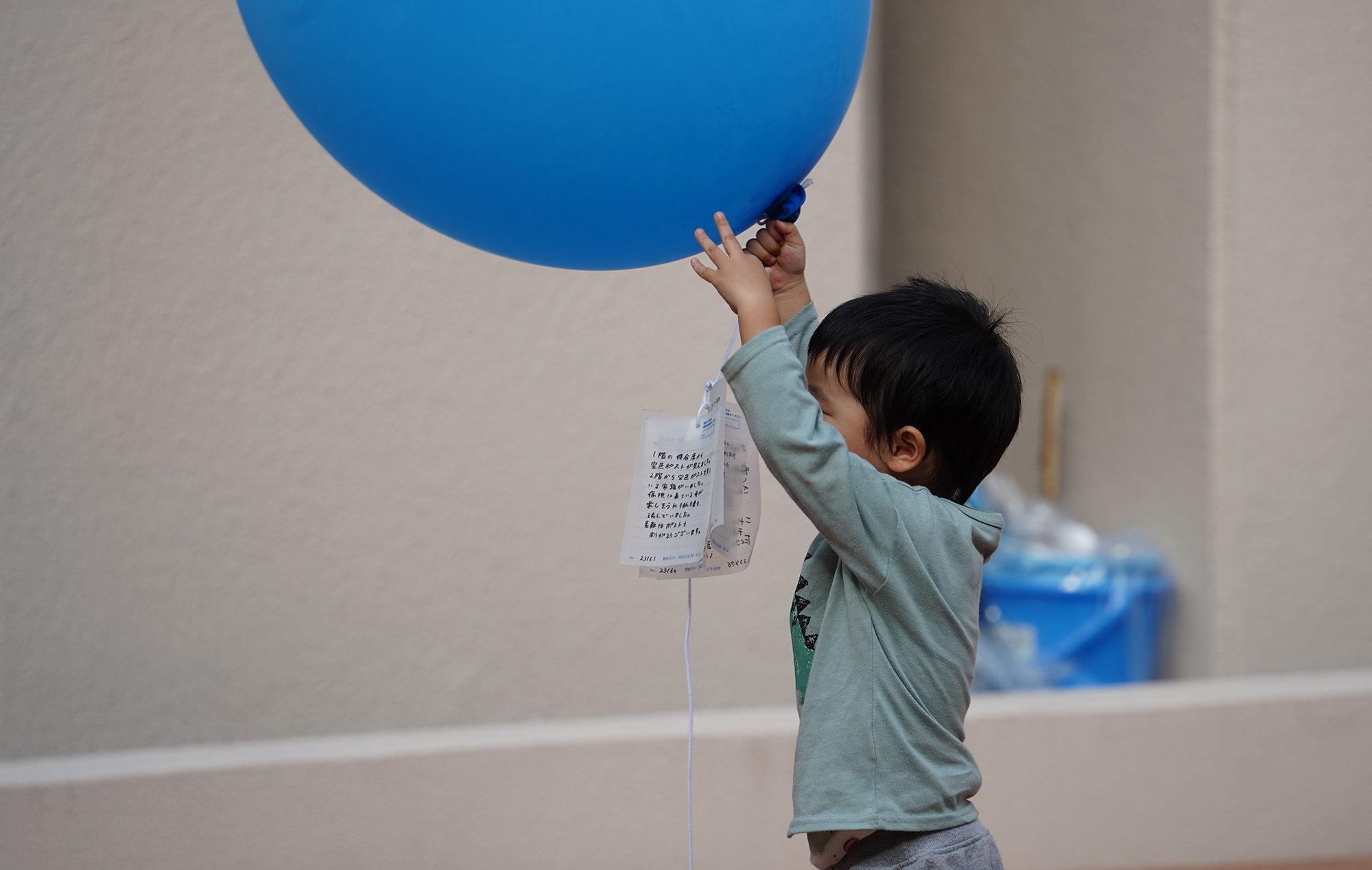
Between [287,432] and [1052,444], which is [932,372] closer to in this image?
[287,432]

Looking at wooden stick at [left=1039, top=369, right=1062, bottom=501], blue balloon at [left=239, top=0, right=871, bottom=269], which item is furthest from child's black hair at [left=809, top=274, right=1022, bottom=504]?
wooden stick at [left=1039, top=369, right=1062, bottom=501]

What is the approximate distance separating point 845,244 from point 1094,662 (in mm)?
1517

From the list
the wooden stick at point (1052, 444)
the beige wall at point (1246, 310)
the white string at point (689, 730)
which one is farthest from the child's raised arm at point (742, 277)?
the wooden stick at point (1052, 444)

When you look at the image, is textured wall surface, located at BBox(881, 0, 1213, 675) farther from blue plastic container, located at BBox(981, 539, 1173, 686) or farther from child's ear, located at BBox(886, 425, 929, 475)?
child's ear, located at BBox(886, 425, 929, 475)

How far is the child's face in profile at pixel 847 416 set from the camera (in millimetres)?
1417

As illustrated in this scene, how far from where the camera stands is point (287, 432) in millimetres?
2857

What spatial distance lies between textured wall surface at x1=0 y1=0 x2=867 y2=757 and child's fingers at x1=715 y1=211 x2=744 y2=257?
163cm

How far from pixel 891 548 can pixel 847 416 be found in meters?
0.18

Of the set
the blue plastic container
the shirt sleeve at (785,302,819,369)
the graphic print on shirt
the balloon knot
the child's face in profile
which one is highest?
the balloon knot

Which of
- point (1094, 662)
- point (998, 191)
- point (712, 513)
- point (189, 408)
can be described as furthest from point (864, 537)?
point (998, 191)

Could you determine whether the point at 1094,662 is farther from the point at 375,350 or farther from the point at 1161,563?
the point at 375,350

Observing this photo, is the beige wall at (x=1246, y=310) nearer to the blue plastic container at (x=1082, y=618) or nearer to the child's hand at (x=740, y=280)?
the blue plastic container at (x=1082, y=618)

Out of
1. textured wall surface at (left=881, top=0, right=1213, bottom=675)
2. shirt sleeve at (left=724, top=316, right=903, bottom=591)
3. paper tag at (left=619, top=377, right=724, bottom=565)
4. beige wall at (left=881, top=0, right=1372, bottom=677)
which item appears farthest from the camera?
textured wall surface at (left=881, top=0, right=1213, bottom=675)

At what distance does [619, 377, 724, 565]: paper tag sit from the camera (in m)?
1.37
